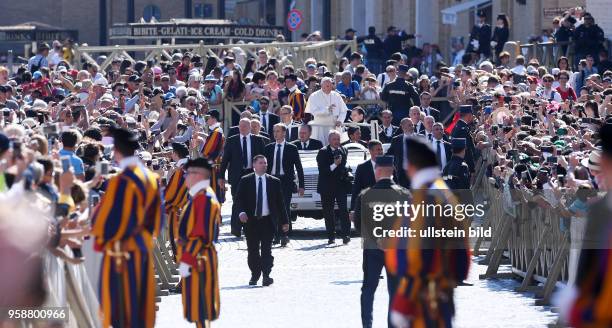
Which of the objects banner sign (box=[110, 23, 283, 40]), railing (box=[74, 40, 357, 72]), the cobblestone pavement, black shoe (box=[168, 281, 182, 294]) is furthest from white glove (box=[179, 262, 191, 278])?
Result: banner sign (box=[110, 23, 283, 40])

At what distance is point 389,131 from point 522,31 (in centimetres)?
1529

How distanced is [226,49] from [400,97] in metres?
9.52

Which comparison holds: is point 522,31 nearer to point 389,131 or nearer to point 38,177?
point 389,131

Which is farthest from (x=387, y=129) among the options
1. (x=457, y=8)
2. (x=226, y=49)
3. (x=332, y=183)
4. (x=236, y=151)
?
(x=457, y=8)

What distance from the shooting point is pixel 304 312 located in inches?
709

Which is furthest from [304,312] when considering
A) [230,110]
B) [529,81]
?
[230,110]

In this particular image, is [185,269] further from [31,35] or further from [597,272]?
[31,35]

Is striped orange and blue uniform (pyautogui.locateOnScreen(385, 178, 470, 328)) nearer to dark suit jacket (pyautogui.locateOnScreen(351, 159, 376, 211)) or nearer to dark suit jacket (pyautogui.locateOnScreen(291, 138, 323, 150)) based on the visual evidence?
dark suit jacket (pyautogui.locateOnScreen(351, 159, 376, 211))

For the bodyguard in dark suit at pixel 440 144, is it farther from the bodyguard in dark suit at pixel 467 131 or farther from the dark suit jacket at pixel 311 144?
the dark suit jacket at pixel 311 144

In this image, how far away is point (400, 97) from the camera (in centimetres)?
3081

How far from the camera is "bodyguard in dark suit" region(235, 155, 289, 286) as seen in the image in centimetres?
2042

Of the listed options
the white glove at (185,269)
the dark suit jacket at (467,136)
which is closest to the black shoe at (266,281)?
the dark suit jacket at (467,136)

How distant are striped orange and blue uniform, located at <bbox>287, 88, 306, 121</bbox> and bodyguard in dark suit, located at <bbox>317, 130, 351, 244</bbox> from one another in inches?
227

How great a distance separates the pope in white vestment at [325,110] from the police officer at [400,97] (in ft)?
5.98
